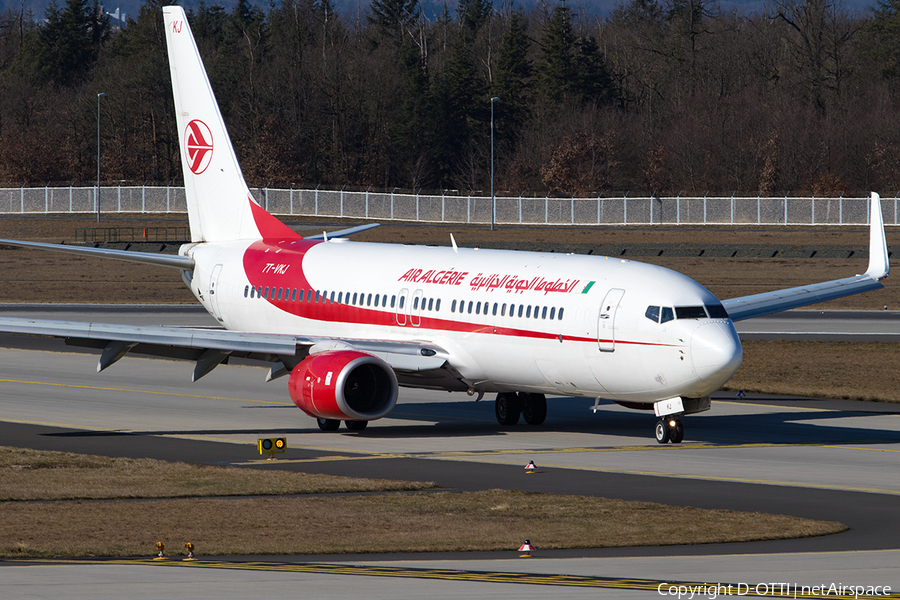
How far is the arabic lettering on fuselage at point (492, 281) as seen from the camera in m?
29.7

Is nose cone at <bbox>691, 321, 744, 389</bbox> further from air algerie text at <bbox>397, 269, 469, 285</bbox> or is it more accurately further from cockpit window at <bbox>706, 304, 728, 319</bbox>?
air algerie text at <bbox>397, 269, 469, 285</bbox>

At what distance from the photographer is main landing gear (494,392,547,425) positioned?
33.2m

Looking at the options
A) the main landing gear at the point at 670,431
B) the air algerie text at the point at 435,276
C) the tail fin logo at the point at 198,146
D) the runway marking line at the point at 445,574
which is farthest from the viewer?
the tail fin logo at the point at 198,146

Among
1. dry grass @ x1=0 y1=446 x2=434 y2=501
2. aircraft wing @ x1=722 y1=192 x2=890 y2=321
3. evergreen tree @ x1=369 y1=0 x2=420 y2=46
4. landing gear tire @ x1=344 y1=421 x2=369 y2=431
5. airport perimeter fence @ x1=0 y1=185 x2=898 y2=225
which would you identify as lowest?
landing gear tire @ x1=344 y1=421 x2=369 y2=431

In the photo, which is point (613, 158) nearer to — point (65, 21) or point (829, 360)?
point (65, 21)

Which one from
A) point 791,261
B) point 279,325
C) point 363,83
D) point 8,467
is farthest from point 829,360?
point 363,83

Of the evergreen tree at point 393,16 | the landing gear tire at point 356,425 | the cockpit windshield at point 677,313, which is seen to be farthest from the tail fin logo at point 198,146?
the evergreen tree at point 393,16

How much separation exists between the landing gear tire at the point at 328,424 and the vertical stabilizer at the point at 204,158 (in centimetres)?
902

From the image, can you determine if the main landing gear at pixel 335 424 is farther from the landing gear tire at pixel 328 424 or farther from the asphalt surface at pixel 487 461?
the asphalt surface at pixel 487 461

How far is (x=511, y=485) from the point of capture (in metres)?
24.0

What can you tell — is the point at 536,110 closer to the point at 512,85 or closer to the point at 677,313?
the point at 512,85

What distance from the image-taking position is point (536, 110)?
154000 millimetres

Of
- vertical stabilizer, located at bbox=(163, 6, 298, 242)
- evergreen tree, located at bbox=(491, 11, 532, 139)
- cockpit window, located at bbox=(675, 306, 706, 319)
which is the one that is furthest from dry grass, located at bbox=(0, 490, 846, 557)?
evergreen tree, located at bbox=(491, 11, 532, 139)

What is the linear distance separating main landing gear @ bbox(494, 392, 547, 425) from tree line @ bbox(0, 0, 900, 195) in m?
102
